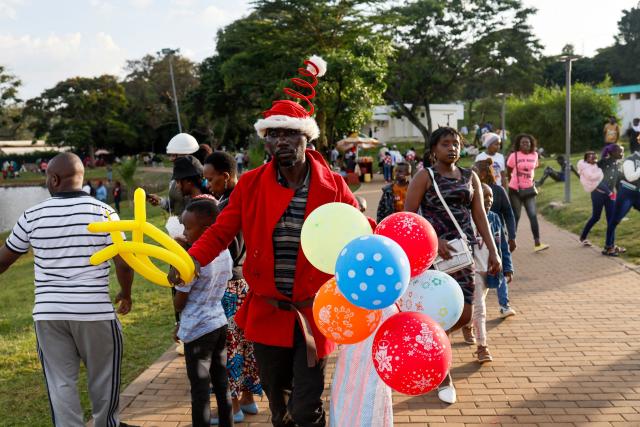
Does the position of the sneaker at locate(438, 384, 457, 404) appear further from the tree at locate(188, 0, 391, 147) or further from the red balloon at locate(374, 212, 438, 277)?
the tree at locate(188, 0, 391, 147)

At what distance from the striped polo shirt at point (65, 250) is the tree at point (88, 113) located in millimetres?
55857

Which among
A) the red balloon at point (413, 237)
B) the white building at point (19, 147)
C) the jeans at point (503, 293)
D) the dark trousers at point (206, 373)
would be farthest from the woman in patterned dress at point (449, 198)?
the white building at point (19, 147)

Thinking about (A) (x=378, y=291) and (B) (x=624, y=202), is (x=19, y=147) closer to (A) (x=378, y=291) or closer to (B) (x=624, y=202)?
(B) (x=624, y=202)

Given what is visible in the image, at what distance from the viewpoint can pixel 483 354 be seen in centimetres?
507

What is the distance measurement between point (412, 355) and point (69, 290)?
6.33 feet

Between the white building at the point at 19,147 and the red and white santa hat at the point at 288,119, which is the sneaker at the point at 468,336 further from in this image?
the white building at the point at 19,147

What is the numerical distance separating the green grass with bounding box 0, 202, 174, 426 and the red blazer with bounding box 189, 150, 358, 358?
2.17 meters

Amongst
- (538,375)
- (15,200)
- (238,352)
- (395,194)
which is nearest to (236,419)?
(238,352)

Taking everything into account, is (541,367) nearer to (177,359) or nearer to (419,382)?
(419,382)

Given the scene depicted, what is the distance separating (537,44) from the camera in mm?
36812

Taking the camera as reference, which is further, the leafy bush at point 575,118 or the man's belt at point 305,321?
the leafy bush at point 575,118

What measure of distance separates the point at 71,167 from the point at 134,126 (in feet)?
191

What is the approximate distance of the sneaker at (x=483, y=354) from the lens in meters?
5.07

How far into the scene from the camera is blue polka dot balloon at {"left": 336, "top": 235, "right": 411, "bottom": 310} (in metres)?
2.46
